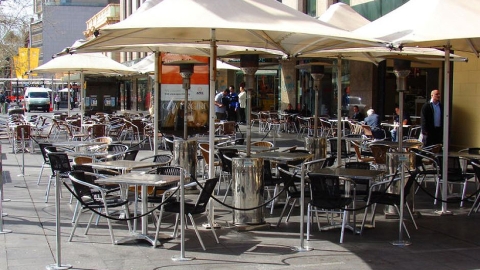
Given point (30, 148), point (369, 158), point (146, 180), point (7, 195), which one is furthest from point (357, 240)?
point (30, 148)

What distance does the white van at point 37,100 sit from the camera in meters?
56.9

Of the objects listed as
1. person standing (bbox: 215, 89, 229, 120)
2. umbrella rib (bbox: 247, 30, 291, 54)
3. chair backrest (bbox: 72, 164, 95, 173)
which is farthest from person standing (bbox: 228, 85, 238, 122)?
chair backrest (bbox: 72, 164, 95, 173)

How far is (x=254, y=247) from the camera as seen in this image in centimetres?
755

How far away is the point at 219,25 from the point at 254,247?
268 centimetres

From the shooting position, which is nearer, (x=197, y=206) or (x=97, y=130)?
(x=197, y=206)

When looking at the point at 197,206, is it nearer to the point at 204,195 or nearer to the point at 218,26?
the point at 204,195

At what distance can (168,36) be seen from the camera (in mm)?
8961

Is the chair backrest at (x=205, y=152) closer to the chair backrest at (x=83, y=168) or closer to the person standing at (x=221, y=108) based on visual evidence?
the chair backrest at (x=83, y=168)

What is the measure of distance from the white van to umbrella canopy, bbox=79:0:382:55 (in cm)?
5089

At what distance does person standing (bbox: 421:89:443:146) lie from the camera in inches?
521

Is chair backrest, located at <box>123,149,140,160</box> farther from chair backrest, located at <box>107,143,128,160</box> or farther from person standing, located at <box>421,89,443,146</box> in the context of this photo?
person standing, located at <box>421,89,443,146</box>

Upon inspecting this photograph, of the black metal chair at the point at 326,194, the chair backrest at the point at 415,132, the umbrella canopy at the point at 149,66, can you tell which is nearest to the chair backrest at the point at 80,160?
the black metal chair at the point at 326,194

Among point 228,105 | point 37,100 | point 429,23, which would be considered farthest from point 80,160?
point 37,100

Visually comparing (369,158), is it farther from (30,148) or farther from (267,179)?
(30,148)
